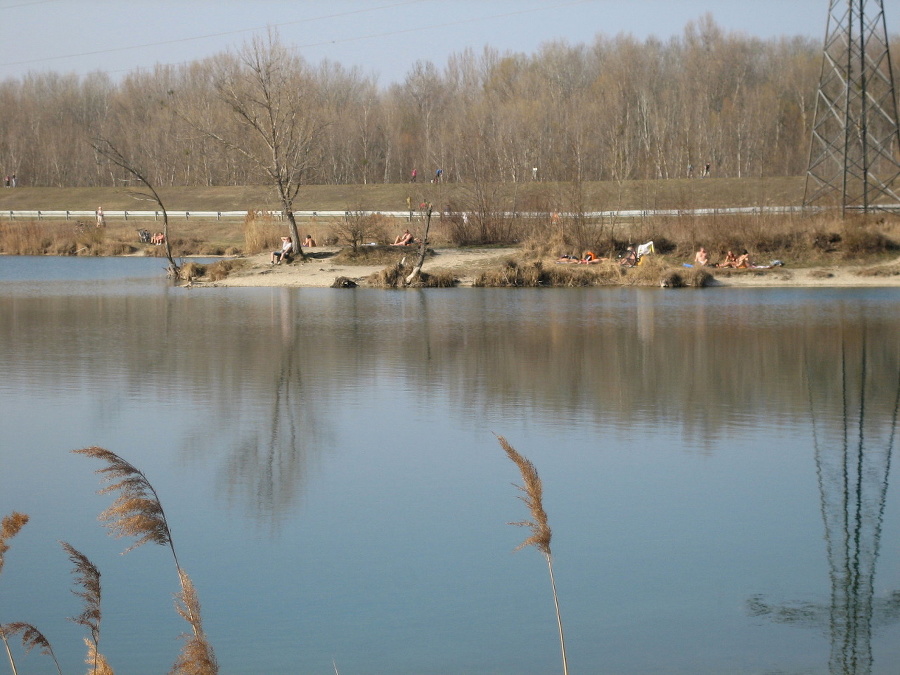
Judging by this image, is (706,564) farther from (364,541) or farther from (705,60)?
(705,60)

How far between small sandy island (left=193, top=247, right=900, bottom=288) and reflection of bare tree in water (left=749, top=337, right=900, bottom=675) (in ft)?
53.7

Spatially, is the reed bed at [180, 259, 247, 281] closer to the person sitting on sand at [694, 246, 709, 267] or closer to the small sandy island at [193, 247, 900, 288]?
the small sandy island at [193, 247, 900, 288]

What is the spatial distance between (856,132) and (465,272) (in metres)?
21.5

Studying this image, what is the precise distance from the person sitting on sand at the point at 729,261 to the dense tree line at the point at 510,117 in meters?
27.0

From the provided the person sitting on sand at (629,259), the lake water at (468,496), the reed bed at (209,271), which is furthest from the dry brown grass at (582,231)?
the lake water at (468,496)

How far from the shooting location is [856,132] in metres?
A: 45.2

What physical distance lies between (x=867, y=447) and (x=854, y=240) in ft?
72.4

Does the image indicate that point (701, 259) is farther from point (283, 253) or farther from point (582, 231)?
point (283, 253)

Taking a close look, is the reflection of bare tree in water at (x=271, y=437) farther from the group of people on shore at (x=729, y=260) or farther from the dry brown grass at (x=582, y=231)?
the dry brown grass at (x=582, y=231)

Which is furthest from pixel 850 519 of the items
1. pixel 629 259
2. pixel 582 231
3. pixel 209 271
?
pixel 209 271

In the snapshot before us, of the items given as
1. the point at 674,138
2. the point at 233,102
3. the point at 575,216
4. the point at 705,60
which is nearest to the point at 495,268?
the point at 575,216

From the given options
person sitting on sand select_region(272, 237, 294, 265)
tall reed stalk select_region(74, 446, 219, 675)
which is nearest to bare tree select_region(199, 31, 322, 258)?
person sitting on sand select_region(272, 237, 294, 265)

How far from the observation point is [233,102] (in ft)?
113

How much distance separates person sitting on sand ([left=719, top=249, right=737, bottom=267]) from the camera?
3228cm
